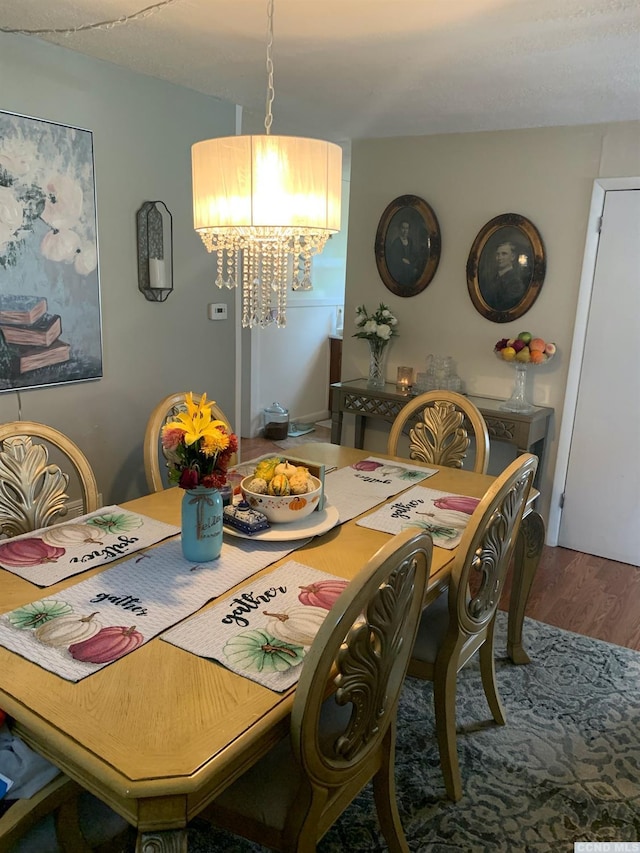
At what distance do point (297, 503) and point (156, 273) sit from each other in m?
1.69

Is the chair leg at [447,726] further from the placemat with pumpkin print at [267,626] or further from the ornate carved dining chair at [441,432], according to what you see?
the ornate carved dining chair at [441,432]

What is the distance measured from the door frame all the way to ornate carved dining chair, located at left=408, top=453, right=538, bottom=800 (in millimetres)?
1784

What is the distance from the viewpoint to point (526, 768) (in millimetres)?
1997

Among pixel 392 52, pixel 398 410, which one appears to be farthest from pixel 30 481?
pixel 398 410

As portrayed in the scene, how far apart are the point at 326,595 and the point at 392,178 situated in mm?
3113

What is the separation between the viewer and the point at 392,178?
3945 millimetres

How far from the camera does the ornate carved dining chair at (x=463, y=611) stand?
1.70 metres

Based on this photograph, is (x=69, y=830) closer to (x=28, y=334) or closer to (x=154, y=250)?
(x=28, y=334)

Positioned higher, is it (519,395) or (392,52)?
(392,52)

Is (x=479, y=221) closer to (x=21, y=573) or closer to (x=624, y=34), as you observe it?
(x=624, y=34)

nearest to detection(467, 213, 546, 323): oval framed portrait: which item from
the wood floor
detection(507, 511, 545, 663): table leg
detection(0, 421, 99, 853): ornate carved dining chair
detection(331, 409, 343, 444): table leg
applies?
detection(331, 409, 343, 444): table leg

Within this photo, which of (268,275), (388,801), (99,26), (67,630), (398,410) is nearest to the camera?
(67,630)

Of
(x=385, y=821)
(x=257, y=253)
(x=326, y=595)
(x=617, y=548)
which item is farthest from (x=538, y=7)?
(x=617, y=548)

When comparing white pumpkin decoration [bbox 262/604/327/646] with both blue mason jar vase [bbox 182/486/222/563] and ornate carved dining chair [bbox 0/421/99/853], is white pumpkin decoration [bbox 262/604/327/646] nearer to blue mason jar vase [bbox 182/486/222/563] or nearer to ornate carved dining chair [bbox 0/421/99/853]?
blue mason jar vase [bbox 182/486/222/563]
